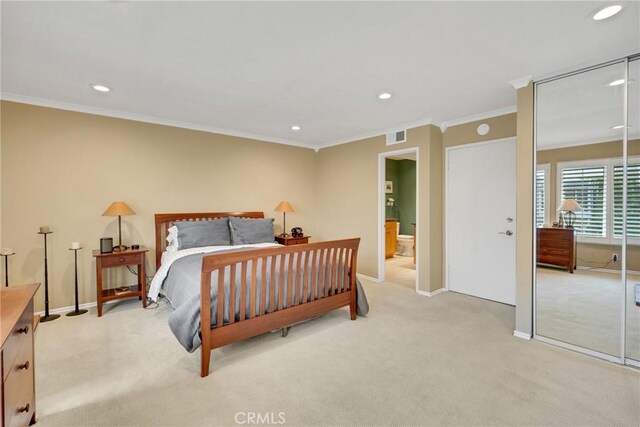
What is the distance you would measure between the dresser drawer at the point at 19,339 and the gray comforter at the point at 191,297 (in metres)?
0.90

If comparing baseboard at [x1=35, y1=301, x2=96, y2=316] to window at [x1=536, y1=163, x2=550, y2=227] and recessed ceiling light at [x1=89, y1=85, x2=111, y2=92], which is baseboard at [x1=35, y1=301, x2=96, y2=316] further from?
window at [x1=536, y1=163, x2=550, y2=227]

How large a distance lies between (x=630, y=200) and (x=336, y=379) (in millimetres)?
2701

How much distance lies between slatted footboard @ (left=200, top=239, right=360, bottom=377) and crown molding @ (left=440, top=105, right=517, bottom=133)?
230 centimetres

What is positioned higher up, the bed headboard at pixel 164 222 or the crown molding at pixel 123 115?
the crown molding at pixel 123 115

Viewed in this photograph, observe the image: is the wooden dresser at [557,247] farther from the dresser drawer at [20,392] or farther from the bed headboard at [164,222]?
the bed headboard at [164,222]

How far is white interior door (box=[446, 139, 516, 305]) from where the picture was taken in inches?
149

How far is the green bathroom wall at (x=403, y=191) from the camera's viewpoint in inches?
297

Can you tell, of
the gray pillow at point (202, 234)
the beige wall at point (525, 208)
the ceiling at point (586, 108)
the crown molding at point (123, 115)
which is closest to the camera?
the ceiling at point (586, 108)

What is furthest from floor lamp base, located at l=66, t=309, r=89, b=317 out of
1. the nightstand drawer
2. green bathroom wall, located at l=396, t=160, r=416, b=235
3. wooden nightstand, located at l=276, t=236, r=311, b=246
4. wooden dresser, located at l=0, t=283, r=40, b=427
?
green bathroom wall, located at l=396, t=160, r=416, b=235

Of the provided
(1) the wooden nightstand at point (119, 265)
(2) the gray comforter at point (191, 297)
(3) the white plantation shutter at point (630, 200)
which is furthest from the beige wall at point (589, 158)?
(1) the wooden nightstand at point (119, 265)

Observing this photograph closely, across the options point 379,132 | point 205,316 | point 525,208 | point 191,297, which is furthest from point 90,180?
point 525,208

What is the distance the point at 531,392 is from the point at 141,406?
2.59 meters

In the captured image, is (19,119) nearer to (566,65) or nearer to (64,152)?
(64,152)

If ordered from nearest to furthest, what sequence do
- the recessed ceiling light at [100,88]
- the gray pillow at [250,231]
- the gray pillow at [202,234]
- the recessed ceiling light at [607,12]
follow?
the recessed ceiling light at [607,12] → the recessed ceiling light at [100,88] → the gray pillow at [202,234] → the gray pillow at [250,231]
